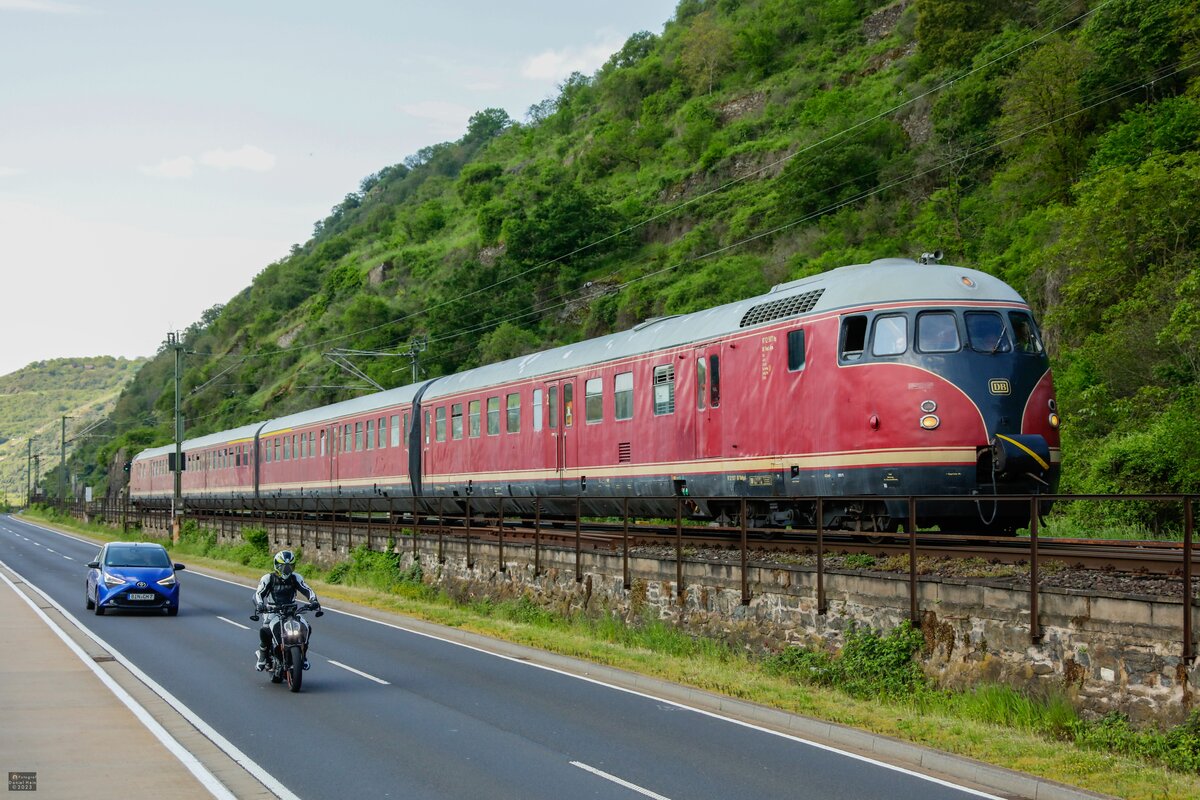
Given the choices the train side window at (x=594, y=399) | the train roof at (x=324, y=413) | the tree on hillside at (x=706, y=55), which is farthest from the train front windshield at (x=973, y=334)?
the tree on hillside at (x=706, y=55)

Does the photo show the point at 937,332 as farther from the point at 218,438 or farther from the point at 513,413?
the point at 218,438

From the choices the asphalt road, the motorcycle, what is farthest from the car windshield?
the motorcycle

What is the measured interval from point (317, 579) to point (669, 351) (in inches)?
672

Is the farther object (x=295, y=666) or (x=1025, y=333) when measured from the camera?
(x=1025, y=333)

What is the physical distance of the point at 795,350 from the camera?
1875 centimetres

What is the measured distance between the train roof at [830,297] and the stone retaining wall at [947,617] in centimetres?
406

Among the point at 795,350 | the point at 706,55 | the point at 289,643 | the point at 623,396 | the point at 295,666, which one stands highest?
the point at 706,55

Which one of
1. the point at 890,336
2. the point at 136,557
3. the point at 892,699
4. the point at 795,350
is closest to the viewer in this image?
the point at 892,699

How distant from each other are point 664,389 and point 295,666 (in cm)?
952

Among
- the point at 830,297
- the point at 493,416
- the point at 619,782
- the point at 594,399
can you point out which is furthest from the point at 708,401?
the point at 619,782

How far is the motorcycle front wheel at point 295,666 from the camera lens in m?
15.1

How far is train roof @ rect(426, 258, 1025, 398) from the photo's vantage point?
58.3 feet

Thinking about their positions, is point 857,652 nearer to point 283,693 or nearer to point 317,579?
point 283,693

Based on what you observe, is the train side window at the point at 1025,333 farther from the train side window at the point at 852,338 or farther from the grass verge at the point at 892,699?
the grass verge at the point at 892,699
